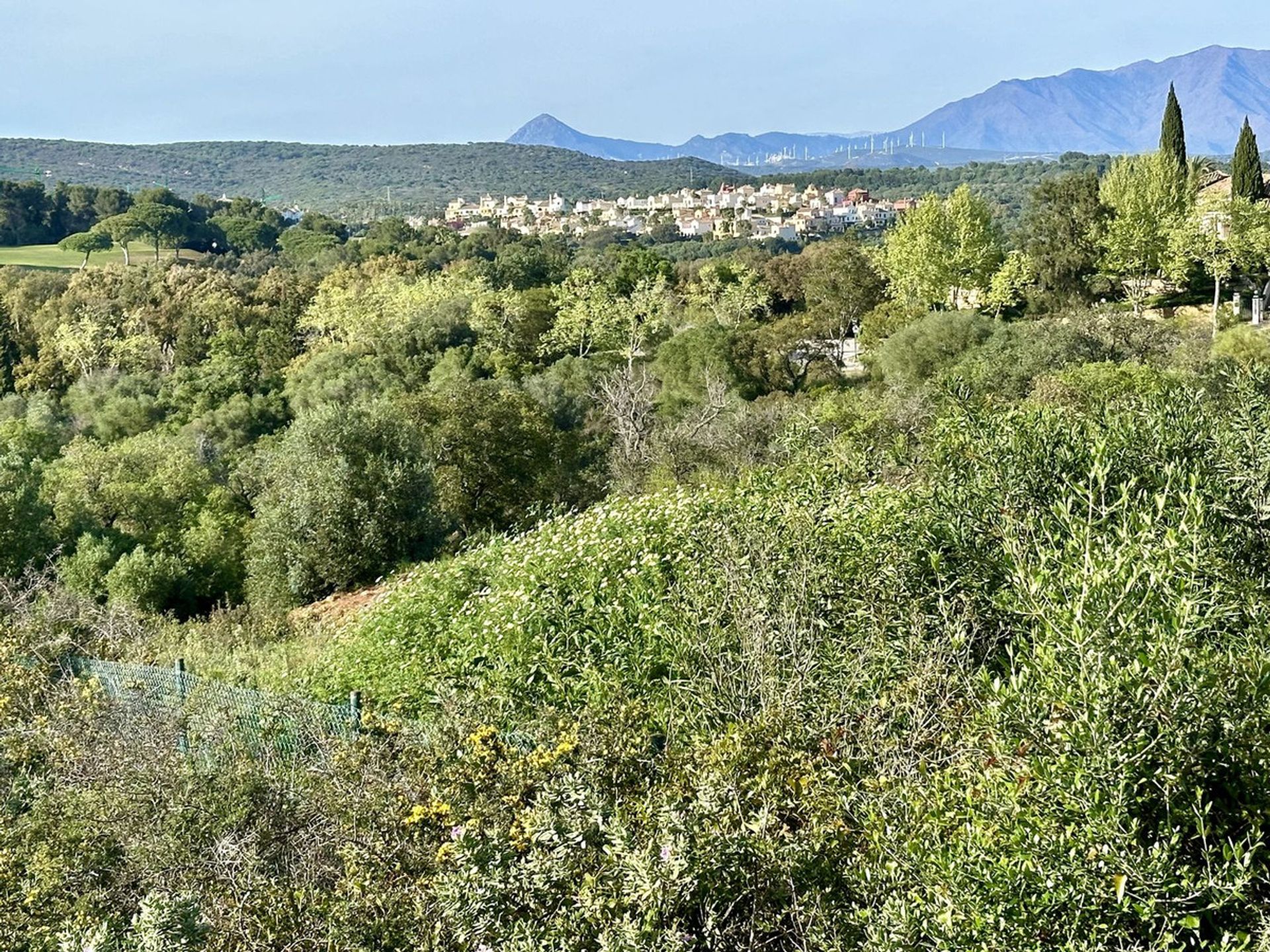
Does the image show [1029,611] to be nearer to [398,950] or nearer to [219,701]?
[398,950]

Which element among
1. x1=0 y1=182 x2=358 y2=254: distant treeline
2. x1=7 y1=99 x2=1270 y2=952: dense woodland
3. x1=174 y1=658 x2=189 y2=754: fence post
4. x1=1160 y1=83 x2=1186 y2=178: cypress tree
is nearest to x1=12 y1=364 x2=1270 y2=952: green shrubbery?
x1=7 y1=99 x2=1270 y2=952: dense woodland

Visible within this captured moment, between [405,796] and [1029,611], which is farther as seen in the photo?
[405,796]

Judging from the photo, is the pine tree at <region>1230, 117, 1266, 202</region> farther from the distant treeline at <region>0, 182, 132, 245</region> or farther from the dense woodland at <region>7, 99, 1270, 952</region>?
the distant treeline at <region>0, 182, 132, 245</region>

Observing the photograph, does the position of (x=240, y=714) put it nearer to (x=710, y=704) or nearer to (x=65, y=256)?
(x=710, y=704)

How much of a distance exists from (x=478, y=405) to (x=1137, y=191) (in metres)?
31.1

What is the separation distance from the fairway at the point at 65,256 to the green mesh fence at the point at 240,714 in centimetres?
6391

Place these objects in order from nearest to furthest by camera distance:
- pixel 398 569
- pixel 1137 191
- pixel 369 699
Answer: pixel 369 699
pixel 398 569
pixel 1137 191

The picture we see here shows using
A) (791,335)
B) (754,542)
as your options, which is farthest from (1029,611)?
(791,335)

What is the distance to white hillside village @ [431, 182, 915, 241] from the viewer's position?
115m

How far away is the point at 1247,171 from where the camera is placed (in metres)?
43.1

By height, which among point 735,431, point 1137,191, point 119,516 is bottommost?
point 119,516

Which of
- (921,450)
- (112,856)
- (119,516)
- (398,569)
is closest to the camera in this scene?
(112,856)

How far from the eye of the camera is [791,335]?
33.0 meters

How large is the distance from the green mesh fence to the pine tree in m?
45.9
